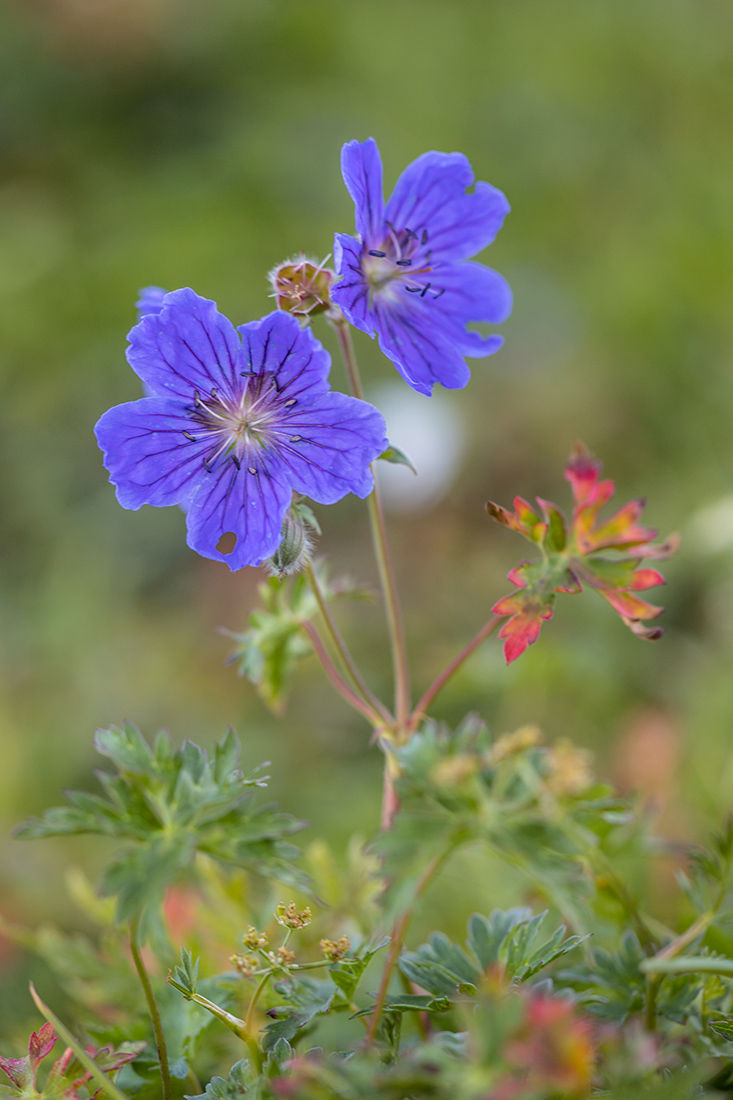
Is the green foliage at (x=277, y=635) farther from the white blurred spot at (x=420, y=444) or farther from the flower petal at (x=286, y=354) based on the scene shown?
the white blurred spot at (x=420, y=444)

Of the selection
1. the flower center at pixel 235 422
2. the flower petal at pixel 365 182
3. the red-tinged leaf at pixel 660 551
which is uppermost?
the flower petal at pixel 365 182

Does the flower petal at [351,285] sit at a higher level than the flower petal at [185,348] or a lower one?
higher

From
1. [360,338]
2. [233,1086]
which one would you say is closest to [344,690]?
[233,1086]

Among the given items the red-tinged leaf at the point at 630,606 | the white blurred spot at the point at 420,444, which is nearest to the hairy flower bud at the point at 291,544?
the red-tinged leaf at the point at 630,606

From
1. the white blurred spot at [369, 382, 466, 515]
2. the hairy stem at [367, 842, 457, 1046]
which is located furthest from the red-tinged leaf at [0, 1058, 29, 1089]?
the white blurred spot at [369, 382, 466, 515]

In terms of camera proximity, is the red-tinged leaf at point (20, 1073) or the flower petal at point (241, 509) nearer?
the red-tinged leaf at point (20, 1073)

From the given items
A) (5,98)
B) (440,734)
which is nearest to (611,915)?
(440,734)
